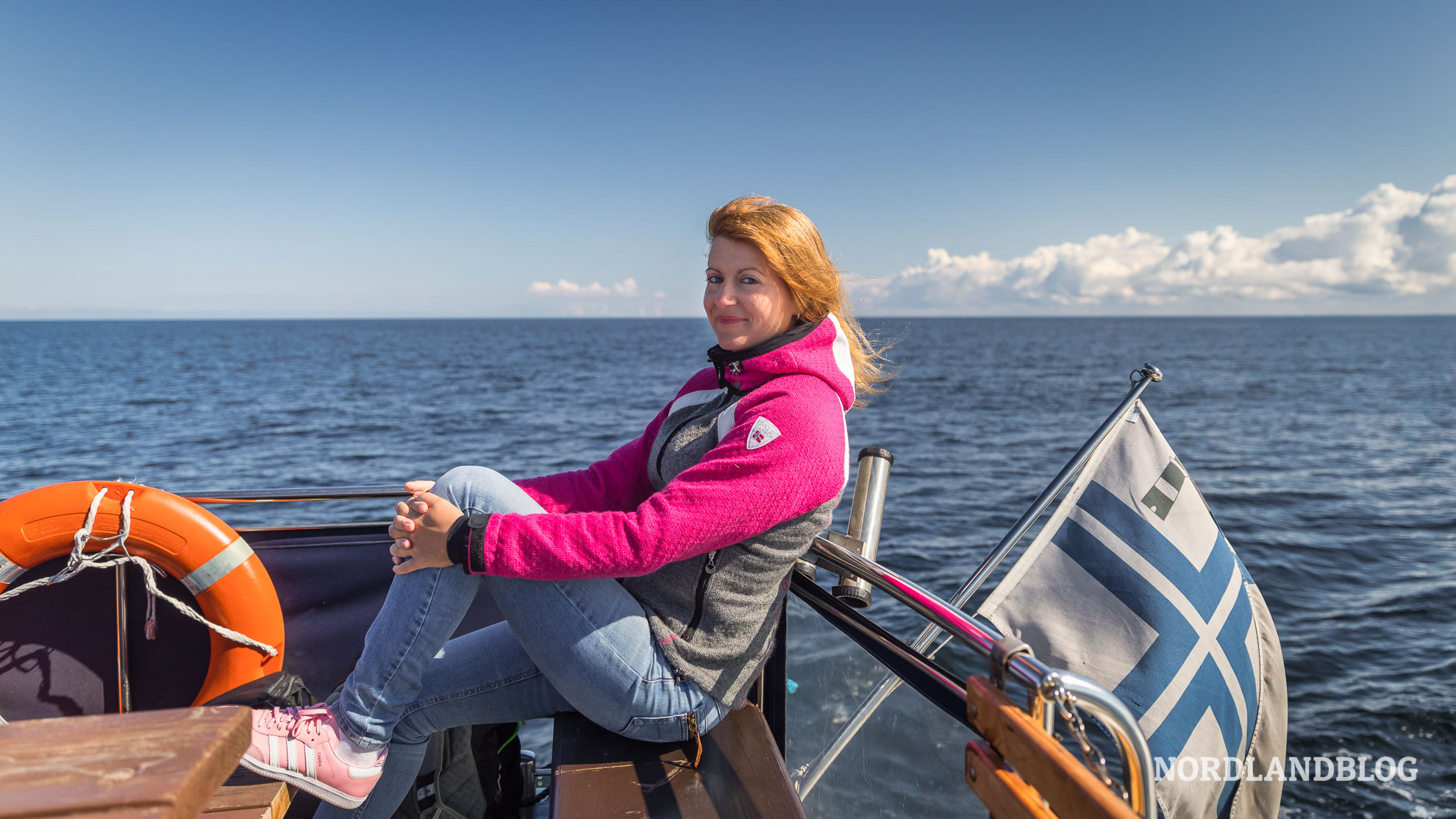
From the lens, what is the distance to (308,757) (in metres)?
1.62

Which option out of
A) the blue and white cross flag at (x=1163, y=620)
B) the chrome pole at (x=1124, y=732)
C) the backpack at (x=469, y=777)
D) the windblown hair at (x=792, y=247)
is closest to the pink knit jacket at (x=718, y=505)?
the windblown hair at (x=792, y=247)

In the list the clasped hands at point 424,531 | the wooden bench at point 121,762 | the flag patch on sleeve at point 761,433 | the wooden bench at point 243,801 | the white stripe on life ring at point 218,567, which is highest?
the flag patch on sleeve at point 761,433

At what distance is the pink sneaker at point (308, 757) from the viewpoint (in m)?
1.59

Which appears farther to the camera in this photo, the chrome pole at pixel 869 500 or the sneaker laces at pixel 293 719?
the chrome pole at pixel 869 500

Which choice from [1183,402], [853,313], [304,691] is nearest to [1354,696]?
[853,313]

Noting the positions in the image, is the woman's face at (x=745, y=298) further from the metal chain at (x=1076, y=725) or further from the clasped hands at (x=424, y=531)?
the metal chain at (x=1076, y=725)

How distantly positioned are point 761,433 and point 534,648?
670 millimetres

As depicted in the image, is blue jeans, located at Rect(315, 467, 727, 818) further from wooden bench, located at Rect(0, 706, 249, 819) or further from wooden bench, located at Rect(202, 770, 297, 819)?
wooden bench, located at Rect(0, 706, 249, 819)

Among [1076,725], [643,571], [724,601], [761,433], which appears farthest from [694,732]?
[1076,725]

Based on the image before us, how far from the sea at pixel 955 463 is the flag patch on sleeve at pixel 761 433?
54 cm

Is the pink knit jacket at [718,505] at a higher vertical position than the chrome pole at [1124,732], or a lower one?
higher

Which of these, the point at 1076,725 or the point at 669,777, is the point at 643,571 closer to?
the point at 669,777

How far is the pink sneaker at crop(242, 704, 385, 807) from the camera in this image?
1592mm

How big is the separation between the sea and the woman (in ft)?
1.02
